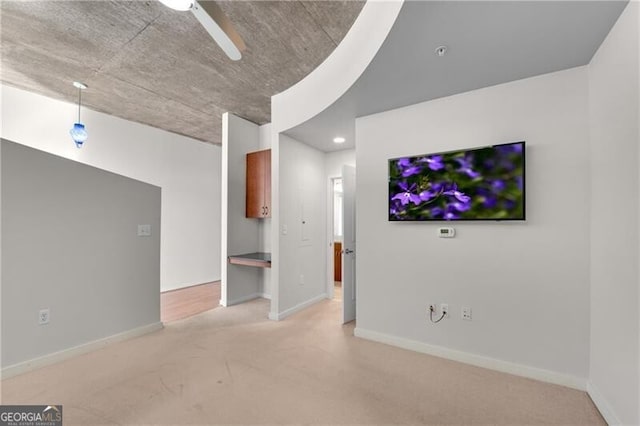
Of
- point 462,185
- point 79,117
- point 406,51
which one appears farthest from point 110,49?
point 462,185

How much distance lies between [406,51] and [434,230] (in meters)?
1.57

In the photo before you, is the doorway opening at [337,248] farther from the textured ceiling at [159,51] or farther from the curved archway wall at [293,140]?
the textured ceiling at [159,51]

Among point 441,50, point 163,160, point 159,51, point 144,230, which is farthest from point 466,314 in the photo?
point 163,160

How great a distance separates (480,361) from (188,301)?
13.4 feet

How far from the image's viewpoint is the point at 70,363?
8.08 ft

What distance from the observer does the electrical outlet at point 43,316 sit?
2408mm

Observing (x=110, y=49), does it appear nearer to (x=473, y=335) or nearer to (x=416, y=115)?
(x=416, y=115)

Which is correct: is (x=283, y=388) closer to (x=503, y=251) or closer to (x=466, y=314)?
(x=466, y=314)

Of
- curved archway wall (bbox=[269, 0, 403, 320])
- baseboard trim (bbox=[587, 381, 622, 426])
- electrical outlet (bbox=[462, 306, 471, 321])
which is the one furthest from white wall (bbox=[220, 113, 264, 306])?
baseboard trim (bbox=[587, 381, 622, 426])

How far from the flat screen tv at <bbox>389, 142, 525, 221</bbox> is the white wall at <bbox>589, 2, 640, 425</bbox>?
462mm

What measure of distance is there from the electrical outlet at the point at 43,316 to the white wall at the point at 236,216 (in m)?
2.00

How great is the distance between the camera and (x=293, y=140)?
3879 millimetres

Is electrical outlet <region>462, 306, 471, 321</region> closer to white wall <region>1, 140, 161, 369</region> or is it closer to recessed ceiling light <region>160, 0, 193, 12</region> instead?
recessed ceiling light <region>160, 0, 193, 12</region>

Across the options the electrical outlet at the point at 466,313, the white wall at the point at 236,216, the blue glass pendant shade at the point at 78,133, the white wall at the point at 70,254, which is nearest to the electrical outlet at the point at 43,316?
the white wall at the point at 70,254
